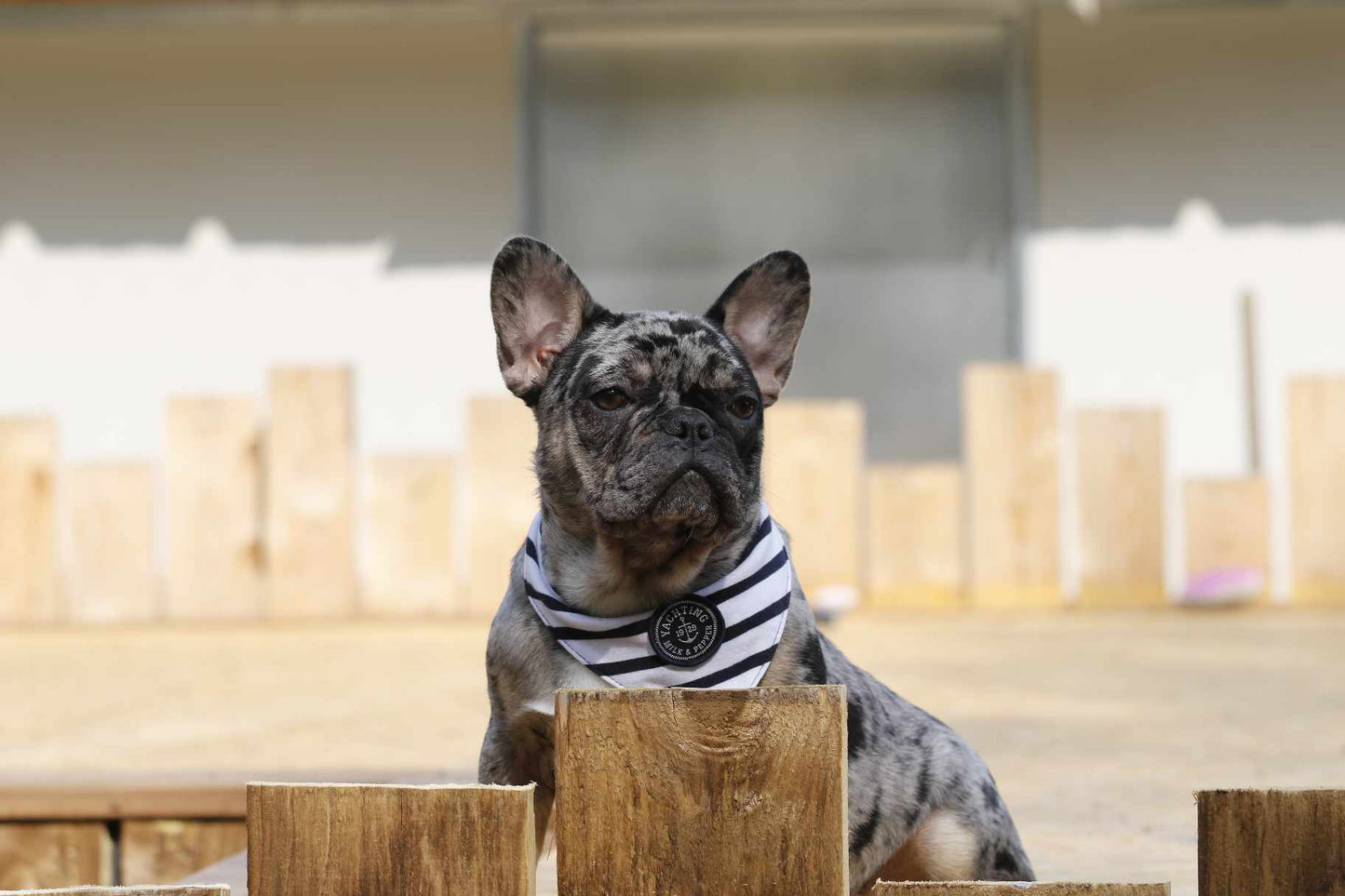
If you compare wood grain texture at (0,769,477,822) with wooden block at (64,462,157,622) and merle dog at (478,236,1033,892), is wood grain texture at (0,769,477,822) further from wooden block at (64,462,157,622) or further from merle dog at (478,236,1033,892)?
wooden block at (64,462,157,622)

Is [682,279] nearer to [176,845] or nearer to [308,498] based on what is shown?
[308,498]

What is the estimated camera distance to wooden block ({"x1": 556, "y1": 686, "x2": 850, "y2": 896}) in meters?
2.07

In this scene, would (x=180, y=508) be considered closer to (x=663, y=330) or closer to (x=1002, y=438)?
(x=1002, y=438)

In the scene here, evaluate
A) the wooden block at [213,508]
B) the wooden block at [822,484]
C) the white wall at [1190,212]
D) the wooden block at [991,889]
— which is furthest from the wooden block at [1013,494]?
the wooden block at [991,889]

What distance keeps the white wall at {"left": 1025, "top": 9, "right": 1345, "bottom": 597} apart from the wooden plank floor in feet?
7.27

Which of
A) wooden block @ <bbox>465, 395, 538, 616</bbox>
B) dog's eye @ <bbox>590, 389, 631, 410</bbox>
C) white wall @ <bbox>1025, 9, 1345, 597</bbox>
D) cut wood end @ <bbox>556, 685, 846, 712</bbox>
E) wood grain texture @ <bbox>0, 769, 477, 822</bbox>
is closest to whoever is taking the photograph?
cut wood end @ <bbox>556, 685, 846, 712</bbox>

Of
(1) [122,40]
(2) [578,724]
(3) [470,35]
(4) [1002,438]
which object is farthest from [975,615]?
(2) [578,724]

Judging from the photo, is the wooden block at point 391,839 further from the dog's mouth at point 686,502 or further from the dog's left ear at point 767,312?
the dog's left ear at point 767,312

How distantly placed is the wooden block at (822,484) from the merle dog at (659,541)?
716 cm

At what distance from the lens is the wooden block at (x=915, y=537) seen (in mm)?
10414

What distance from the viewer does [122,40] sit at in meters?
12.0

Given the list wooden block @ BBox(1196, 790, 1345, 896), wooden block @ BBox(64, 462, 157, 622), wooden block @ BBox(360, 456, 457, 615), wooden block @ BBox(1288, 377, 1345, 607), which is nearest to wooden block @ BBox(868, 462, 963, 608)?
wooden block @ BBox(1288, 377, 1345, 607)

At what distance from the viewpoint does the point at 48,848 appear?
4.35 m

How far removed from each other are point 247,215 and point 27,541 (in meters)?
2.82
